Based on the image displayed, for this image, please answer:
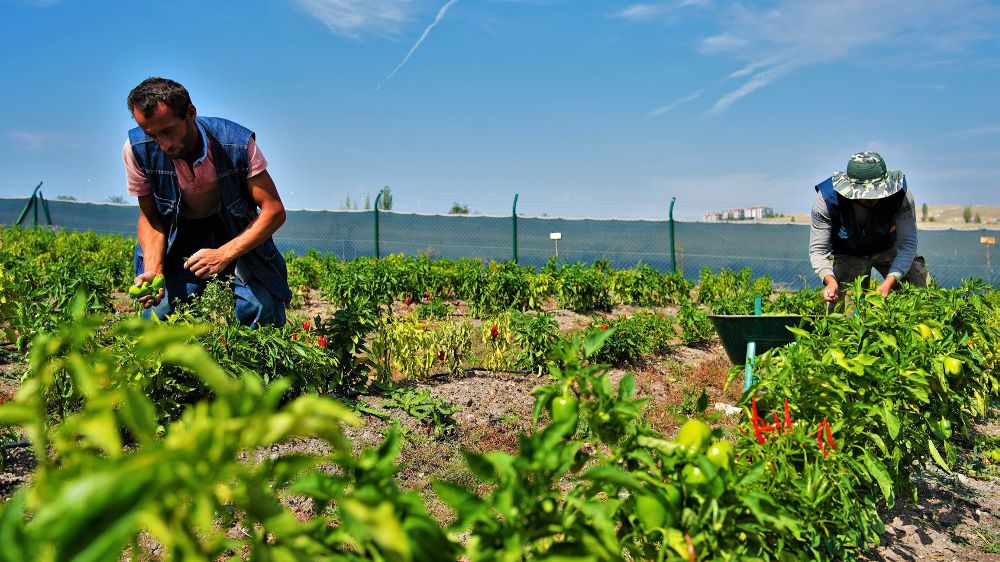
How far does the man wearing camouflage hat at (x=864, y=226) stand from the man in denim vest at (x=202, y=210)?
10.5 feet

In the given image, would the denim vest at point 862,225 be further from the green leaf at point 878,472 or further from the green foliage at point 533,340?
the green leaf at point 878,472

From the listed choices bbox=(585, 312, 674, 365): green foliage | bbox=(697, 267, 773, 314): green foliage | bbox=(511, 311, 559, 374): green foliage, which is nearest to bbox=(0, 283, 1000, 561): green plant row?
bbox=(511, 311, 559, 374): green foliage

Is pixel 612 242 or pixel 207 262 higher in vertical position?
pixel 207 262

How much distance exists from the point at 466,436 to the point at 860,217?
291 cm

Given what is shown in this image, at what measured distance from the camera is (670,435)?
447 centimetres

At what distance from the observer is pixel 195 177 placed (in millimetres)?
3840

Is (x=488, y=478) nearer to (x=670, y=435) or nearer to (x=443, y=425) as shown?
(x=443, y=425)

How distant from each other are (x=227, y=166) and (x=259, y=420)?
129 inches

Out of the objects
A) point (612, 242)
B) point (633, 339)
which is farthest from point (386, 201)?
point (633, 339)

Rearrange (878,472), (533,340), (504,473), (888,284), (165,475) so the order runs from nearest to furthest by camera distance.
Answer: (165,475) → (504,473) → (878,472) → (888,284) → (533,340)

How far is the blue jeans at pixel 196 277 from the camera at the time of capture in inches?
160

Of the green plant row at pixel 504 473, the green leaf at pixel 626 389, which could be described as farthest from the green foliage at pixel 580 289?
the green leaf at pixel 626 389

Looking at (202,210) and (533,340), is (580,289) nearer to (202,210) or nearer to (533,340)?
(533,340)

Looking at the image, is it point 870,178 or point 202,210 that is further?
point 870,178
